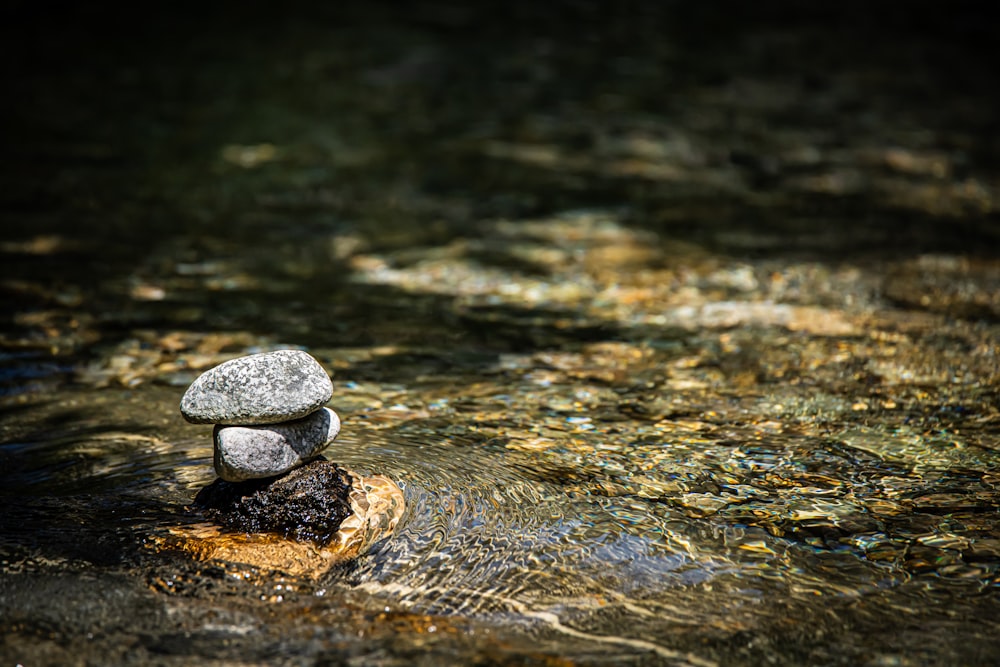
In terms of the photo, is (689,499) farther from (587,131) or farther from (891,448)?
(587,131)

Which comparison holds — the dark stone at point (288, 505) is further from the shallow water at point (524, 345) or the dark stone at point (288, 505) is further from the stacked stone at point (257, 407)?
the shallow water at point (524, 345)

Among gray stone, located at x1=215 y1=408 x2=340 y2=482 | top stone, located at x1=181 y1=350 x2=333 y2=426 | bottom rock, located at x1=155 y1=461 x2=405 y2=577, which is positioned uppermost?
top stone, located at x1=181 y1=350 x2=333 y2=426

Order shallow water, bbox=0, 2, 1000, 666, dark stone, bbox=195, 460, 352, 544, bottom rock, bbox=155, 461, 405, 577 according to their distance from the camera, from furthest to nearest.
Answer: dark stone, bbox=195, 460, 352, 544
bottom rock, bbox=155, 461, 405, 577
shallow water, bbox=0, 2, 1000, 666

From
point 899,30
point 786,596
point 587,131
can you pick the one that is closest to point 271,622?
point 786,596

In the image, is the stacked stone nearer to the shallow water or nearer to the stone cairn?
the stone cairn

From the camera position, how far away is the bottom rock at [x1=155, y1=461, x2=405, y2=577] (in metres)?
2.65

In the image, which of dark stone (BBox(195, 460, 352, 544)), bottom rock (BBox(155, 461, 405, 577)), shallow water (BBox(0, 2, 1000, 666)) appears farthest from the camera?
dark stone (BBox(195, 460, 352, 544))

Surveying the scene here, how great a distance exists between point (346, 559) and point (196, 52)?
834cm

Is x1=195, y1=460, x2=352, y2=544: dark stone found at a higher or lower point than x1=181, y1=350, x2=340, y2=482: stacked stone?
lower

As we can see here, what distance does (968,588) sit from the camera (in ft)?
8.25

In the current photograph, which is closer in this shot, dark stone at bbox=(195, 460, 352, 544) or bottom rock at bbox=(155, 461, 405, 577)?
bottom rock at bbox=(155, 461, 405, 577)

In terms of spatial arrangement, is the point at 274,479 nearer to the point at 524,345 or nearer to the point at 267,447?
the point at 267,447

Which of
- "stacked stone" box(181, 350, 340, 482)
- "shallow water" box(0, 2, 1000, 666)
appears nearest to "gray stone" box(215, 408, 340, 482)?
"stacked stone" box(181, 350, 340, 482)

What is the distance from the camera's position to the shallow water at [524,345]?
7.97 ft
